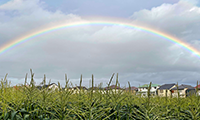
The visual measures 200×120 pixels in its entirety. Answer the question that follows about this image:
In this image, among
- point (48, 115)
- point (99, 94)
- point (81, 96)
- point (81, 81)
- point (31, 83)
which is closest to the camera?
point (81, 81)

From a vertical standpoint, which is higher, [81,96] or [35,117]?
[81,96]

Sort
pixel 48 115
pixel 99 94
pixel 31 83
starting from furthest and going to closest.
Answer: pixel 99 94 < pixel 48 115 < pixel 31 83

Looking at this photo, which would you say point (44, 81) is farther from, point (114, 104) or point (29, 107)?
point (114, 104)

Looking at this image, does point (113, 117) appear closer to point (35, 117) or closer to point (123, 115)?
point (123, 115)

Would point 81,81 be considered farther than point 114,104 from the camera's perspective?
No

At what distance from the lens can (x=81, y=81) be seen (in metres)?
3.78

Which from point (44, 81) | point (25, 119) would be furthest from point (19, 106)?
point (44, 81)

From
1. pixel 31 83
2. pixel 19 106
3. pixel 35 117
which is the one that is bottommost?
pixel 35 117

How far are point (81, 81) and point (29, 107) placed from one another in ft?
7.89

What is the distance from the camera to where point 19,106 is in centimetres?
514

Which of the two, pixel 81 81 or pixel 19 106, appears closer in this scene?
pixel 81 81

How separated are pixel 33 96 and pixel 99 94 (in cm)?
254

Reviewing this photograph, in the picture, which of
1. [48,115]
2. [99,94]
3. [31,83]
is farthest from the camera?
[99,94]

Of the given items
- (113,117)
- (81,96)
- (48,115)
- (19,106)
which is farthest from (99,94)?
(19,106)
